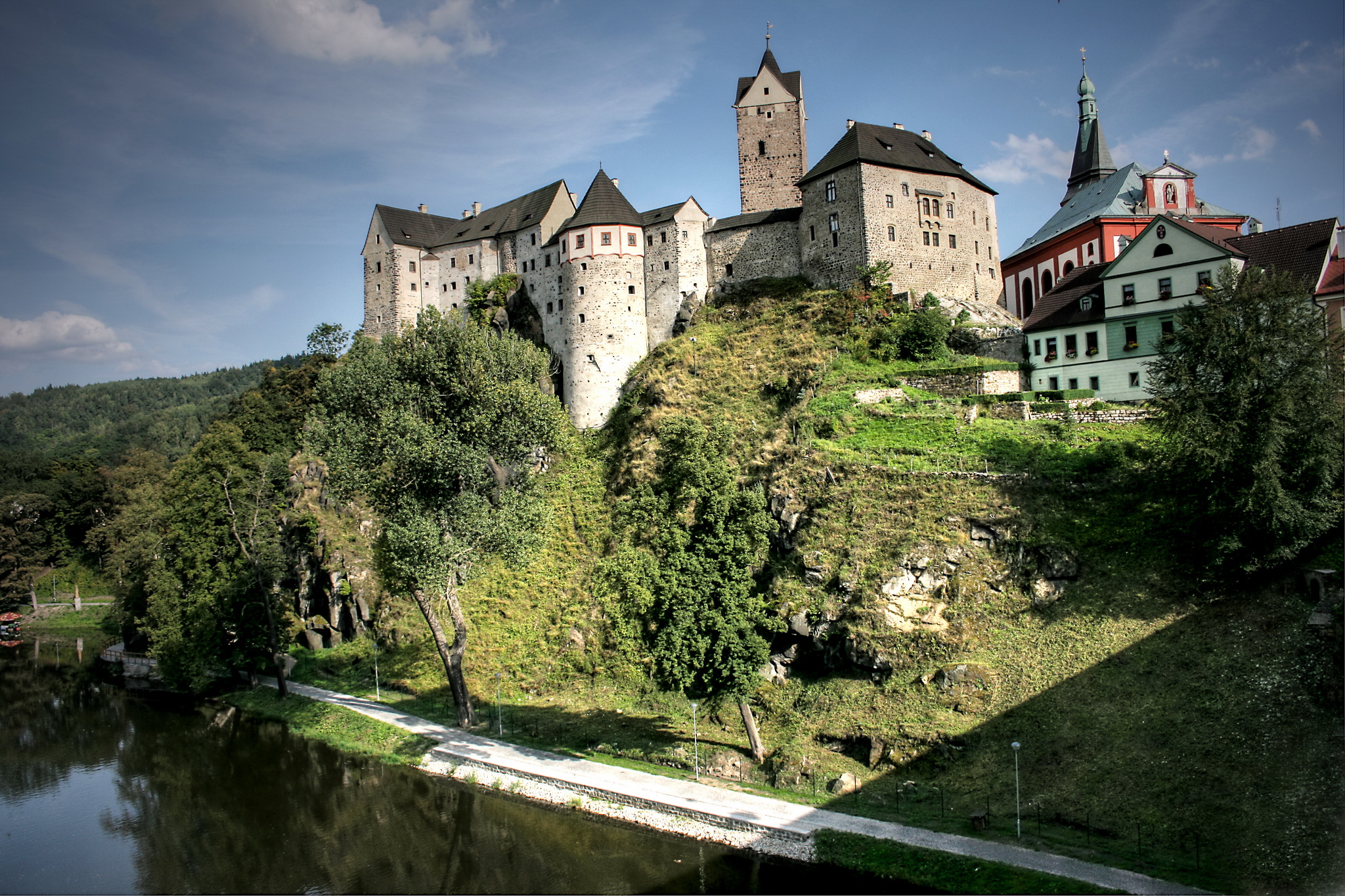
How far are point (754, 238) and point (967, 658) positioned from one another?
36.2 meters

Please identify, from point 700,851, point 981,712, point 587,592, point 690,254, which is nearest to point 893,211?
point 690,254

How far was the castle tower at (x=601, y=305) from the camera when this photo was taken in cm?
5462

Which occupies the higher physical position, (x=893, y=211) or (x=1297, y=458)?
(x=893, y=211)

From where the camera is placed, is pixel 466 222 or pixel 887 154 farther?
pixel 466 222

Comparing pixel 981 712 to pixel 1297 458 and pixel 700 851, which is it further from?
pixel 1297 458

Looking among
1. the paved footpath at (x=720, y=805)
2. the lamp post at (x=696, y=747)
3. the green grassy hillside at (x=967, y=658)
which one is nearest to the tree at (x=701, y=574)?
the green grassy hillside at (x=967, y=658)

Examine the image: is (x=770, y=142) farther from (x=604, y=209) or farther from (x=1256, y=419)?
(x=1256, y=419)

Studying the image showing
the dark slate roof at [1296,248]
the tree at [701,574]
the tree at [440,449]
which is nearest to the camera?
the tree at [701,574]

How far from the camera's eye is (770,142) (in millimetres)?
58969

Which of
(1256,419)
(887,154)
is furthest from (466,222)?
(1256,419)

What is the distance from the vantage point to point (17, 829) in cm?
2705

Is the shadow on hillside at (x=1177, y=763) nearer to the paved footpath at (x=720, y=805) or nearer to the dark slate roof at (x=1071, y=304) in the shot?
the paved footpath at (x=720, y=805)

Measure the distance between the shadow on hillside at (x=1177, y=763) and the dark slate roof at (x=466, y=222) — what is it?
50.3 metres

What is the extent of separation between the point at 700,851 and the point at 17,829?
2270 centimetres
